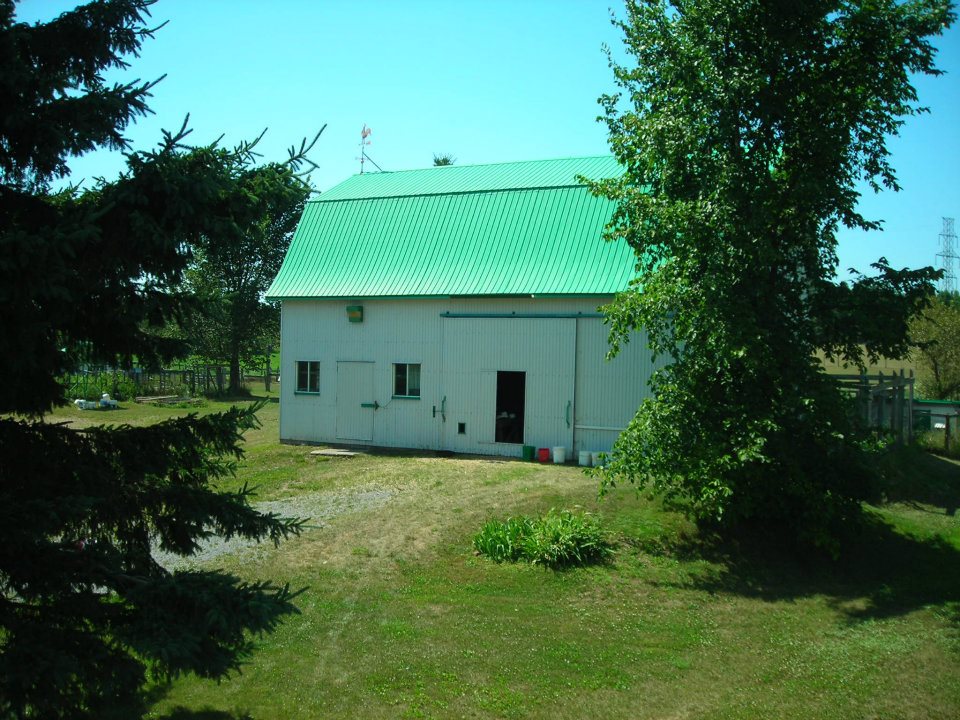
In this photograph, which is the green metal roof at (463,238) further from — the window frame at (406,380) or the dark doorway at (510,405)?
the dark doorway at (510,405)

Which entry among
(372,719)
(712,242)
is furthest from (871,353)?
(372,719)

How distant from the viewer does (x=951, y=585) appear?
10781 mm

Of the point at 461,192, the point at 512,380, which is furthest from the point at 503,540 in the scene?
the point at 461,192

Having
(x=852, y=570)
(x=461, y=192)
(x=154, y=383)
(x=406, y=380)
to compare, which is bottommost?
(x=852, y=570)

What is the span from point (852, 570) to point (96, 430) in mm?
10699

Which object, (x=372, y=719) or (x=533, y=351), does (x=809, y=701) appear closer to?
(x=372, y=719)

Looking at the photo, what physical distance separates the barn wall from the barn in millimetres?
35

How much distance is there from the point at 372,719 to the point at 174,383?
3538 centimetres

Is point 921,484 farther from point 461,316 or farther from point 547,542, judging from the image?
point 461,316

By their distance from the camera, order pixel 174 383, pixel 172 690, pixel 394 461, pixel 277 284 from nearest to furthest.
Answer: pixel 172 690 < pixel 394 461 < pixel 277 284 < pixel 174 383

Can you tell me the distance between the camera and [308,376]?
22.6 metres

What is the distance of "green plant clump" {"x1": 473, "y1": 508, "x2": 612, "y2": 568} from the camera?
38.2ft

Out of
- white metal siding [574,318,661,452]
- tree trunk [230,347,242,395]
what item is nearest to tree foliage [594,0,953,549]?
white metal siding [574,318,661,452]

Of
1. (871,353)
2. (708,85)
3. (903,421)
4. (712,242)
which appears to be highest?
(708,85)
